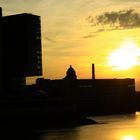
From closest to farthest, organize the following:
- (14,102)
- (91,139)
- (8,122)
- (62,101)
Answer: (91,139) < (8,122) < (14,102) < (62,101)

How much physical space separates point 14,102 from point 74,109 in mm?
19641

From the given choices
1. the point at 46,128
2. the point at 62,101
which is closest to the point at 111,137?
the point at 46,128

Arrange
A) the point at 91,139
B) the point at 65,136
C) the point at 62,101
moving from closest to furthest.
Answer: the point at 91,139, the point at 65,136, the point at 62,101

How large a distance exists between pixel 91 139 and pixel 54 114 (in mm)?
54271

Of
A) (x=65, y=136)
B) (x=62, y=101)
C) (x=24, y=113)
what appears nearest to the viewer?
(x=65, y=136)

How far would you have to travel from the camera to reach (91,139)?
99.0m

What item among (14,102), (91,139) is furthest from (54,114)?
(91,139)

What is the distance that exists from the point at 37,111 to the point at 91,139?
177ft

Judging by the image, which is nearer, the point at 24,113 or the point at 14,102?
the point at 24,113

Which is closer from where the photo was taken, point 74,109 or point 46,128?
point 46,128

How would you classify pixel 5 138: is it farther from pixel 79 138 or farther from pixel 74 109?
pixel 74 109

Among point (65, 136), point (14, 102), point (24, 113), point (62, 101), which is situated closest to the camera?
point (65, 136)

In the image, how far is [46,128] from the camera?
445ft

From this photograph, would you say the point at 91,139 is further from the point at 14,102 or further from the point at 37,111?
the point at 14,102
